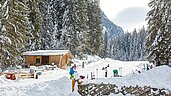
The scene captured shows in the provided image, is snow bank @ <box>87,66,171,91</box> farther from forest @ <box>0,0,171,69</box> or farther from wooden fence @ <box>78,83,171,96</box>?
forest @ <box>0,0,171,69</box>

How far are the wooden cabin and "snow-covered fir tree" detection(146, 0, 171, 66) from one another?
16.7 metres

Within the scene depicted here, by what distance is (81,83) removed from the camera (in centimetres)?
1988

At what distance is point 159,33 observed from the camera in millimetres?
36531

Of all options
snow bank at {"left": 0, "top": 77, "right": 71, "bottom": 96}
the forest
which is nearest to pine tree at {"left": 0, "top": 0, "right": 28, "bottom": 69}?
the forest

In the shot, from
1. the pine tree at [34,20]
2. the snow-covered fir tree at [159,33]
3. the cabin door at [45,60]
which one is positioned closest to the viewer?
the snow-covered fir tree at [159,33]

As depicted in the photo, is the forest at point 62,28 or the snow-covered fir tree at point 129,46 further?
the snow-covered fir tree at point 129,46

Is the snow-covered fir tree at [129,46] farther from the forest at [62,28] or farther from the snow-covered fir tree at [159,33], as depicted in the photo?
the snow-covered fir tree at [159,33]

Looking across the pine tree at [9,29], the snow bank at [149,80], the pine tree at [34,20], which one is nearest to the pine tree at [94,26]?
the pine tree at [34,20]

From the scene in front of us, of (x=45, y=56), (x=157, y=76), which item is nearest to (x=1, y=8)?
(x=157, y=76)

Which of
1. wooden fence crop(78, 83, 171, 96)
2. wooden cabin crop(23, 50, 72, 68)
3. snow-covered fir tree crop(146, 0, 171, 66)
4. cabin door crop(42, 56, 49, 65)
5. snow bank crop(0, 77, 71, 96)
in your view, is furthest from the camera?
cabin door crop(42, 56, 49, 65)

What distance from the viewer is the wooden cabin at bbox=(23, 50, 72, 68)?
5054cm

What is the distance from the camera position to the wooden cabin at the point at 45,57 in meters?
50.5

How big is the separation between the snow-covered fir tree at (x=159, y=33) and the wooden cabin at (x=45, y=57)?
54.9 ft

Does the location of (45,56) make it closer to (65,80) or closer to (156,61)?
(156,61)
